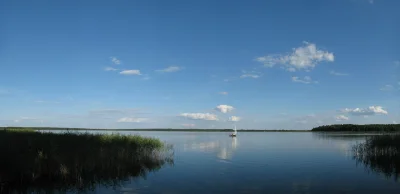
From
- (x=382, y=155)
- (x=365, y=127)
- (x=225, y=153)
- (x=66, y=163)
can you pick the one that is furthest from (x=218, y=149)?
(x=365, y=127)

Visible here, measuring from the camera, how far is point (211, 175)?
2506cm

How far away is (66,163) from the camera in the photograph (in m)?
22.0

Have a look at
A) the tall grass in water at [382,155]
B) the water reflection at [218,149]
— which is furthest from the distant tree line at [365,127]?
the tall grass in water at [382,155]

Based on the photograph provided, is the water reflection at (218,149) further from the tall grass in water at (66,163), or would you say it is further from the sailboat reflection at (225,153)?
the tall grass in water at (66,163)

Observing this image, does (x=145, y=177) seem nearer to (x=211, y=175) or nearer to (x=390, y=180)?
(x=211, y=175)

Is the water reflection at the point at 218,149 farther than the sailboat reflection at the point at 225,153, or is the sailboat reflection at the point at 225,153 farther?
the water reflection at the point at 218,149

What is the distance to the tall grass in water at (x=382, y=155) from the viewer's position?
94.4 ft

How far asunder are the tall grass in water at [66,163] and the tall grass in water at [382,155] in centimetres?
1882

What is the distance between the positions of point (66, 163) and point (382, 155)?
94.6 ft

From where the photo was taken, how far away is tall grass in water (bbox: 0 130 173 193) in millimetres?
19422

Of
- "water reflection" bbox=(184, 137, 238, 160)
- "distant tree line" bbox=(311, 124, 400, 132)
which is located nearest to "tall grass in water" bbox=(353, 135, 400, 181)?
"water reflection" bbox=(184, 137, 238, 160)

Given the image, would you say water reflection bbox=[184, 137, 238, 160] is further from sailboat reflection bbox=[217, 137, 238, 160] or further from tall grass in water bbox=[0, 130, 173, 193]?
tall grass in water bbox=[0, 130, 173, 193]

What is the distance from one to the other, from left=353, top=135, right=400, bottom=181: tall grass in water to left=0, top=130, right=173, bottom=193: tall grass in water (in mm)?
18818

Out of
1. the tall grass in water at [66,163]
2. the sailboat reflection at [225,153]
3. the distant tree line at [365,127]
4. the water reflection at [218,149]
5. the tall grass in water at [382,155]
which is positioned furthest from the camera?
the distant tree line at [365,127]
